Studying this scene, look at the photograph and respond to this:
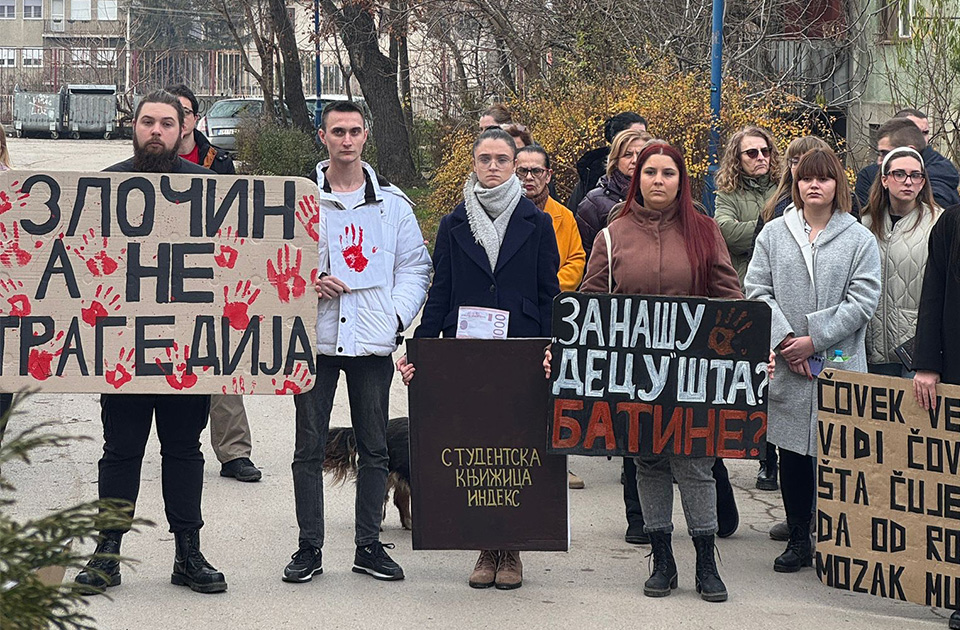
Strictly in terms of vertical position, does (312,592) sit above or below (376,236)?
below

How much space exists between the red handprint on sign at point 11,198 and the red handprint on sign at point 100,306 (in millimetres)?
473

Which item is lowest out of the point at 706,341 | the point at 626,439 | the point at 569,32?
the point at 626,439

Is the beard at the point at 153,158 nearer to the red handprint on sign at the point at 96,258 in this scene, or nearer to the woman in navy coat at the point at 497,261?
the red handprint on sign at the point at 96,258

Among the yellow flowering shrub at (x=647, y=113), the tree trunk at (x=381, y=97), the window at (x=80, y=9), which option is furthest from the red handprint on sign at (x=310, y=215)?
the window at (x=80, y=9)

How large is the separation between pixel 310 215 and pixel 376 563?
5.36 feet

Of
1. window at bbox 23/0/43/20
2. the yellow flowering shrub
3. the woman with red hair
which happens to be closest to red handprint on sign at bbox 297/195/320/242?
the woman with red hair

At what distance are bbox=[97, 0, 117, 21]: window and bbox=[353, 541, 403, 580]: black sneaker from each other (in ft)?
305

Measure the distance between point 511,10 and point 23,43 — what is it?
284 ft

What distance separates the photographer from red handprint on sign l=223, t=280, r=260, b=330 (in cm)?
573

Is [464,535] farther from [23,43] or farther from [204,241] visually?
[23,43]

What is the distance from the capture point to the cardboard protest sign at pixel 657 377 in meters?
5.82

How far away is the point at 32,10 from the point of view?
326 ft

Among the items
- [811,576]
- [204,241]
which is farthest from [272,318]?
[811,576]

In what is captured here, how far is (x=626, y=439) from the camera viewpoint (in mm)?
5895
